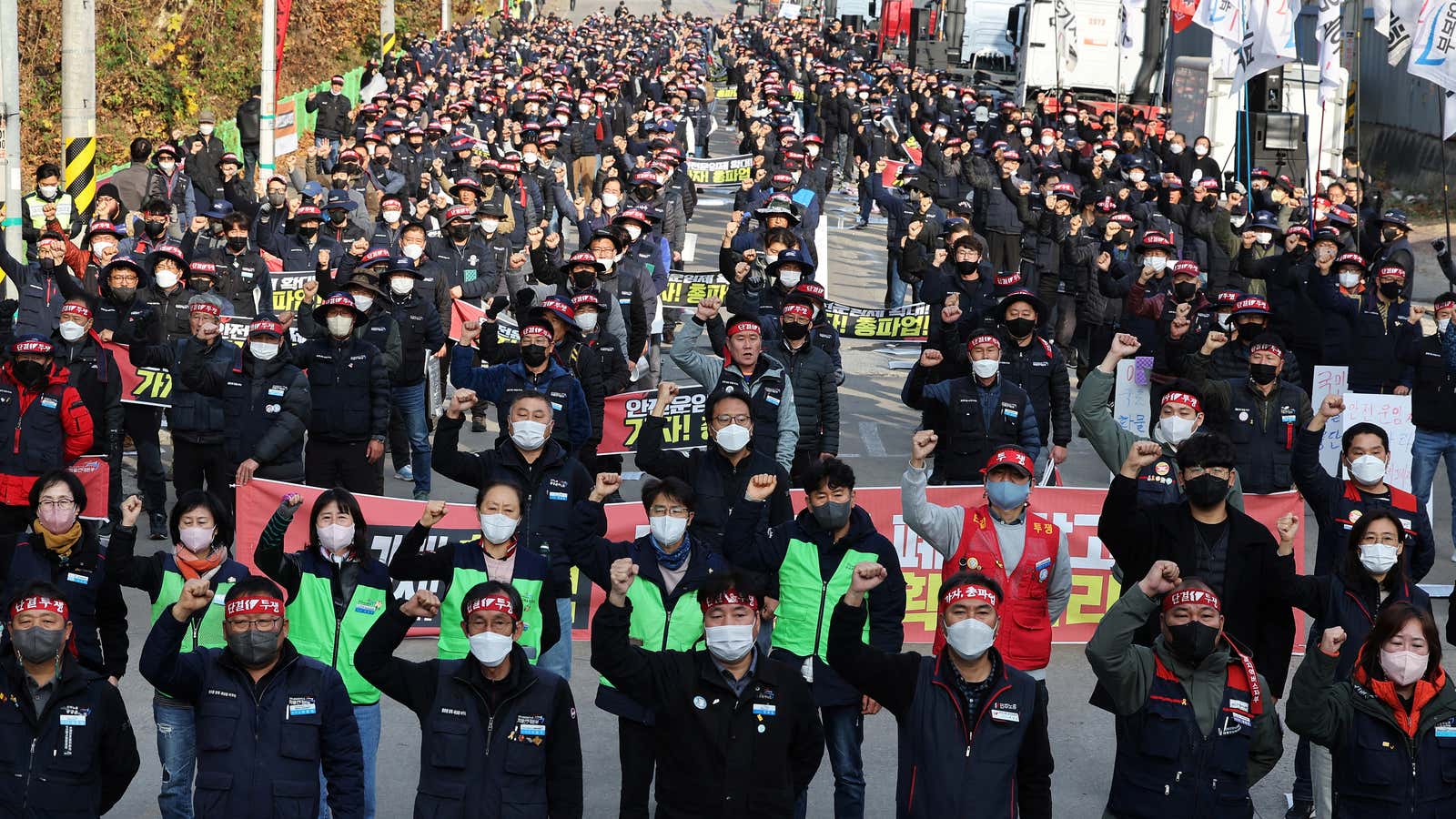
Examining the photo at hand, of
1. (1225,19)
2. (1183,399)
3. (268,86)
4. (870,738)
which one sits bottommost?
(870,738)

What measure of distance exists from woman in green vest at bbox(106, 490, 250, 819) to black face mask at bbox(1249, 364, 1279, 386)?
5702mm

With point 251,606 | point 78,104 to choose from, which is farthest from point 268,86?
point 251,606

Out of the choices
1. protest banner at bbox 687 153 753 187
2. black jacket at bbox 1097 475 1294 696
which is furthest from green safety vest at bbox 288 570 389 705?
protest banner at bbox 687 153 753 187

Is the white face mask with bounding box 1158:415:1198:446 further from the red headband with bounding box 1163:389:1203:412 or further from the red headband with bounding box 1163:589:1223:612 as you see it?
the red headband with bounding box 1163:589:1223:612

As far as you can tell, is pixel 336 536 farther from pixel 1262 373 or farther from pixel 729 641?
pixel 1262 373

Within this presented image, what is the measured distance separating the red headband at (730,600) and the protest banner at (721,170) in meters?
23.5

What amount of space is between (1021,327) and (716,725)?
533 cm

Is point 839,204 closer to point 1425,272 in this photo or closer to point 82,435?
point 1425,272

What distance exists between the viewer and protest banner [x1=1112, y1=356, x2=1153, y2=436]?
46.2 feet

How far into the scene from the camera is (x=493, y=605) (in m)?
6.45

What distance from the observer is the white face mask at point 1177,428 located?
879 cm

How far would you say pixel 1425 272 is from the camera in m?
27.7

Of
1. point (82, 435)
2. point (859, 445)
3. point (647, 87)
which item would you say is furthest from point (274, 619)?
point (647, 87)

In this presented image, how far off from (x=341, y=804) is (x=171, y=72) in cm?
3485
